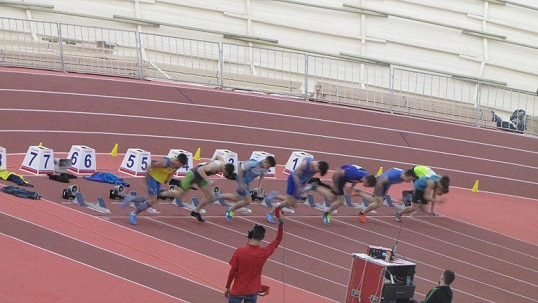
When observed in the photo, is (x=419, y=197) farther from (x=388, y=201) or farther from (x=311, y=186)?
(x=311, y=186)

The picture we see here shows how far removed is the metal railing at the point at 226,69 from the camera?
21.4m

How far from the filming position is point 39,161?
54.1 feet

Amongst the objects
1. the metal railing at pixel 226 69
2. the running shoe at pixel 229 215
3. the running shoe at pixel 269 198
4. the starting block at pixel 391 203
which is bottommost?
the starting block at pixel 391 203

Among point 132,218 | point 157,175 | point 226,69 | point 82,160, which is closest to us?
point 132,218

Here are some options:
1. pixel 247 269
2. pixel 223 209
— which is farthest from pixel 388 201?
pixel 247 269

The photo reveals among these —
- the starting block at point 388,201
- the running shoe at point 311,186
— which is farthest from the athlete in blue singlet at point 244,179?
the starting block at point 388,201

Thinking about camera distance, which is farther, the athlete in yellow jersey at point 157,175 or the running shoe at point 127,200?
the running shoe at point 127,200

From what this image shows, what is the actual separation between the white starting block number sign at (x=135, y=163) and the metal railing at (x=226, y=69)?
13.3 ft

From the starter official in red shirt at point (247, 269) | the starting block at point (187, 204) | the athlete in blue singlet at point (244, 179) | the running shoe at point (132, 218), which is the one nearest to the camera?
the starter official in red shirt at point (247, 269)

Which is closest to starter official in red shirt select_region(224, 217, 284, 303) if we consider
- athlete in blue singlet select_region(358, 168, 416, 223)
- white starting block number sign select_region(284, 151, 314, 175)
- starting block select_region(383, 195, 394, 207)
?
athlete in blue singlet select_region(358, 168, 416, 223)

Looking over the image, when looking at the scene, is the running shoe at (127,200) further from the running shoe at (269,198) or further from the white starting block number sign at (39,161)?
the running shoe at (269,198)

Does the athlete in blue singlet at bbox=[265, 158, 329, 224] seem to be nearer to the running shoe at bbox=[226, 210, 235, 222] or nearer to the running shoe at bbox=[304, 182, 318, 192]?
the running shoe at bbox=[304, 182, 318, 192]

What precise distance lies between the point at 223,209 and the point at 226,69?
8974 millimetres

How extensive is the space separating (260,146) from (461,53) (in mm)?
10062
